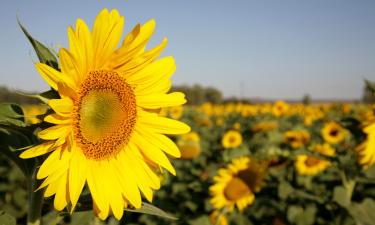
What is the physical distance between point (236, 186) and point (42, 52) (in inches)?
128

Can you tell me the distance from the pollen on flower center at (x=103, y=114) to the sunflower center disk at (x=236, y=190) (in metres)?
2.74

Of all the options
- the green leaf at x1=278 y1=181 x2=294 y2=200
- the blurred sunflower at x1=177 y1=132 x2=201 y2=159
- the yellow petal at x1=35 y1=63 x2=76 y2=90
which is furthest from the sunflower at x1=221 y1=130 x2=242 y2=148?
the yellow petal at x1=35 y1=63 x2=76 y2=90

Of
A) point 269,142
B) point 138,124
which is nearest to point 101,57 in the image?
point 138,124

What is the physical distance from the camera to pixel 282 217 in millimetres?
4934

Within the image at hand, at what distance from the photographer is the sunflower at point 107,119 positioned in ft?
4.53

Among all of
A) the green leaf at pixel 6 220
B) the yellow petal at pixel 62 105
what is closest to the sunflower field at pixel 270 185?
the green leaf at pixel 6 220

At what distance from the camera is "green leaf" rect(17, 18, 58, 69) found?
1359 millimetres

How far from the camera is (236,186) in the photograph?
432cm

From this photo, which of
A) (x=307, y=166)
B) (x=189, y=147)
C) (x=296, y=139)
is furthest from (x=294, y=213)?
(x=189, y=147)

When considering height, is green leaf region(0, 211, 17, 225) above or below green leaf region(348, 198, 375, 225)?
above

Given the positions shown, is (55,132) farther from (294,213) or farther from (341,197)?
(294,213)

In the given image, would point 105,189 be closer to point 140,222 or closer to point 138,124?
point 138,124

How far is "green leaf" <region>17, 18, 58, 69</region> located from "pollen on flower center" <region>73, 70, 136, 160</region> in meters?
0.16

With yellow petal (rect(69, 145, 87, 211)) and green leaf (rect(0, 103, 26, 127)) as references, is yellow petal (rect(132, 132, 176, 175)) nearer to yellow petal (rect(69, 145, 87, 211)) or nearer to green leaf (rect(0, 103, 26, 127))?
yellow petal (rect(69, 145, 87, 211))
